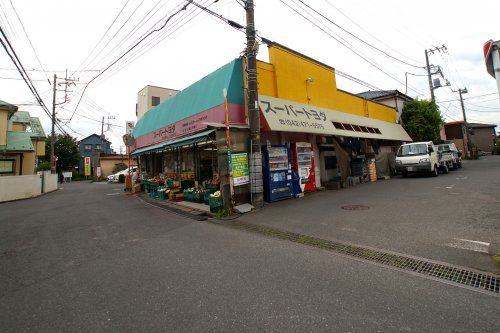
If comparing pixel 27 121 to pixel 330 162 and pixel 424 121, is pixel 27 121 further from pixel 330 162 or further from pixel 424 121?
pixel 424 121

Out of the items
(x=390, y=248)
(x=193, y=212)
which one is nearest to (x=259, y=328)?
(x=390, y=248)

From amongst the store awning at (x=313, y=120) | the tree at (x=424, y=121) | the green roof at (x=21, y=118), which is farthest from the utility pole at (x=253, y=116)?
Result: the green roof at (x=21, y=118)

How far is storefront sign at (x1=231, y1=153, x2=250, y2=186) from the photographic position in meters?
8.60

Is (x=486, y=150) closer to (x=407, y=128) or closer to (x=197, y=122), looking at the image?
(x=407, y=128)

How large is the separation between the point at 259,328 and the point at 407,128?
25276 mm

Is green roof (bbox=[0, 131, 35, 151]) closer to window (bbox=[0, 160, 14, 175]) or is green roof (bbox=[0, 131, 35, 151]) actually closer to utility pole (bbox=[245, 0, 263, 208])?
window (bbox=[0, 160, 14, 175])

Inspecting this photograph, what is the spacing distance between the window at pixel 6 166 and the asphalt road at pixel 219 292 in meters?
21.4

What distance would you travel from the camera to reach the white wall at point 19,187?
51.6 feet

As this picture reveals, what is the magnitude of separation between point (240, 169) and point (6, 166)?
938 inches

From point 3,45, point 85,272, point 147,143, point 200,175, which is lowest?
point 85,272

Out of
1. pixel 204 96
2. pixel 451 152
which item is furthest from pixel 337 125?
pixel 451 152

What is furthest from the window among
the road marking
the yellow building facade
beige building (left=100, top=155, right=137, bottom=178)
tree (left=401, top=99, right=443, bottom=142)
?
tree (left=401, top=99, right=443, bottom=142)

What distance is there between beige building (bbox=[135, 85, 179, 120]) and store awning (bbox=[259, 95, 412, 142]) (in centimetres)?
2168

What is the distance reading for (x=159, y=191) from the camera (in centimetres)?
1285
